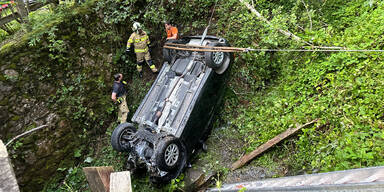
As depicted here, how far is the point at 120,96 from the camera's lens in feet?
18.0

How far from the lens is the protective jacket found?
Result: 570 centimetres

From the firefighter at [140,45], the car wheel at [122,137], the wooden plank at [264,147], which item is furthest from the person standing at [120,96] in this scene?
the wooden plank at [264,147]

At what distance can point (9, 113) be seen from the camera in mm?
4176

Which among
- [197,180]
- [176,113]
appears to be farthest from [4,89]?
[197,180]

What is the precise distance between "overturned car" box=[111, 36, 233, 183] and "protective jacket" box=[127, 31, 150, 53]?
1098 millimetres

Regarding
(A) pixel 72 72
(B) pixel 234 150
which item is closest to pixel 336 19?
(B) pixel 234 150

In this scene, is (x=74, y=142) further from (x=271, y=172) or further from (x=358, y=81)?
(x=358, y=81)

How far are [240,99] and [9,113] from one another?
514cm

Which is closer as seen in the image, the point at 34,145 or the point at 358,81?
the point at 358,81

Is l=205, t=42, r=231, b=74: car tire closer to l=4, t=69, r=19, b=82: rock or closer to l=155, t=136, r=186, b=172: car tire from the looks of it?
l=155, t=136, r=186, b=172: car tire

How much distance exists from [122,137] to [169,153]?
4.14ft

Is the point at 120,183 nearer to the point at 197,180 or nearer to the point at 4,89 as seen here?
the point at 197,180

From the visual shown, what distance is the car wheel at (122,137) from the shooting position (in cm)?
445

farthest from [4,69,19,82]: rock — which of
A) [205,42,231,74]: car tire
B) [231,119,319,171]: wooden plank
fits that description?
[231,119,319,171]: wooden plank
